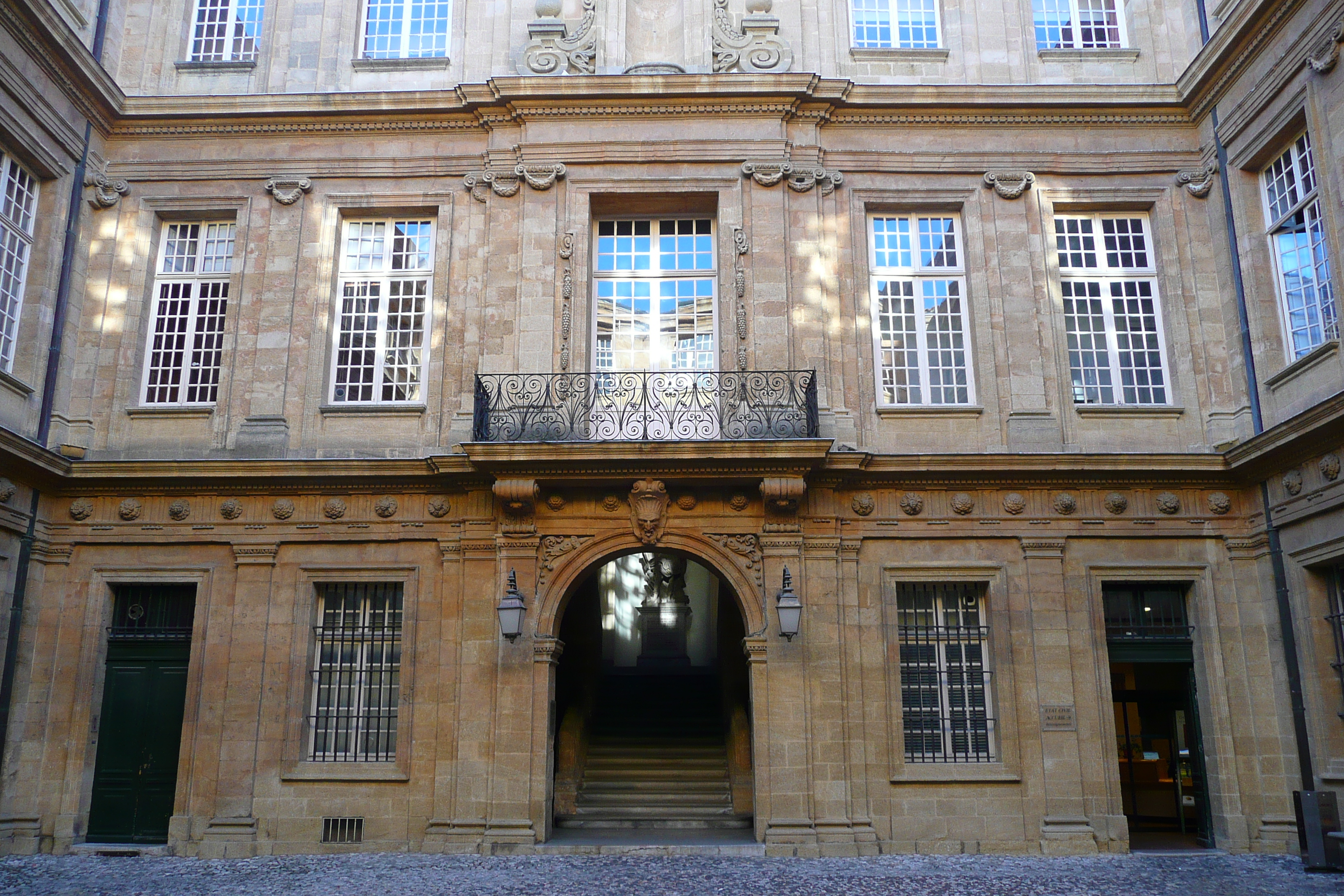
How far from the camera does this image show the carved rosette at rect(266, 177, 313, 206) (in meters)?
13.6

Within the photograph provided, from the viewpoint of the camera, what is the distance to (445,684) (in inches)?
481

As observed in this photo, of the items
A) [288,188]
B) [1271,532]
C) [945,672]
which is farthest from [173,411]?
[1271,532]

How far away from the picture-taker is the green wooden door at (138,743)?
12.2 metres

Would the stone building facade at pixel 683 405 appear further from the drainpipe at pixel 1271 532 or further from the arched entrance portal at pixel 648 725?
the arched entrance portal at pixel 648 725

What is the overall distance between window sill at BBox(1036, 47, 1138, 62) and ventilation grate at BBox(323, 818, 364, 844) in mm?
12651

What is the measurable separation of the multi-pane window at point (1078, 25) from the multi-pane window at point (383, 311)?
337 inches

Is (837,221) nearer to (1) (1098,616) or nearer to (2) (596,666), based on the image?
(1) (1098,616)

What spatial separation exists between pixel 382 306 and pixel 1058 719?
9469 millimetres

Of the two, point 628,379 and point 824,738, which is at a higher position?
point 628,379

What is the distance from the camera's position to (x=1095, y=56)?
14.1 meters

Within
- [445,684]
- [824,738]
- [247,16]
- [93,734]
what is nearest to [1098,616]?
[824,738]

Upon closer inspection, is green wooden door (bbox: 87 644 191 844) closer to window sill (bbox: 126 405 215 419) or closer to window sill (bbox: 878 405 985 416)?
window sill (bbox: 126 405 215 419)

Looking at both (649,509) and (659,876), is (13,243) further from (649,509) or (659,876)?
(659,876)

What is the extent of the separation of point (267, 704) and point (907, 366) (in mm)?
8571
